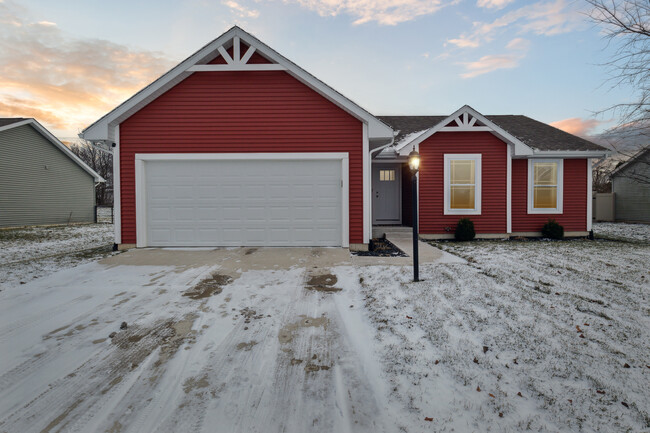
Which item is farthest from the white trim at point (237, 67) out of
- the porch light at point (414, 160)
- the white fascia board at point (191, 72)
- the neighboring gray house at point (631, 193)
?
the neighboring gray house at point (631, 193)

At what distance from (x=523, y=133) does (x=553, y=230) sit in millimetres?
3913

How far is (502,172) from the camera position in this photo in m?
9.65

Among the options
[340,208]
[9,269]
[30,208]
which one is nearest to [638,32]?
[340,208]

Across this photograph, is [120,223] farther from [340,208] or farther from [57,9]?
[57,9]

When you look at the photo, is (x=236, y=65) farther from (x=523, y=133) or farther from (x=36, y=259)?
(x=523, y=133)

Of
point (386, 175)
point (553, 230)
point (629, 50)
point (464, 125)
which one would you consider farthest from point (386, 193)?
point (629, 50)

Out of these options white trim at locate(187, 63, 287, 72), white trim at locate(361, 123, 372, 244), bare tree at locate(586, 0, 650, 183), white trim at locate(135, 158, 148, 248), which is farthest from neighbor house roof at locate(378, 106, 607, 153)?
white trim at locate(135, 158, 148, 248)

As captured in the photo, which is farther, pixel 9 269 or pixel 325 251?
pixel 325 251

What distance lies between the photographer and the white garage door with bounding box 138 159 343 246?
297 inches

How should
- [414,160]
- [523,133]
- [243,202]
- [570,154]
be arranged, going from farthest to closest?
1. [523,133]
2. [570,154]
3. [243,202]
4. [414,160]

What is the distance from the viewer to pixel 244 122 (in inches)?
295

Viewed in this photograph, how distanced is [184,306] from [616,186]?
2594 cm

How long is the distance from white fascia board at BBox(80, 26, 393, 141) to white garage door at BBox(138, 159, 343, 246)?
125 cm

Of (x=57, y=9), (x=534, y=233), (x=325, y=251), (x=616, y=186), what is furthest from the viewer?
(x=616, y=186)
